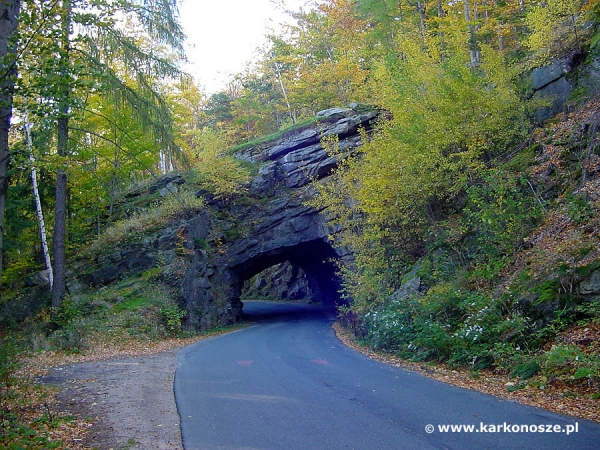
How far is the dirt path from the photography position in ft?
17.6

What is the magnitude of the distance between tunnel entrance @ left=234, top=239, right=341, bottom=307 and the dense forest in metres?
5.18

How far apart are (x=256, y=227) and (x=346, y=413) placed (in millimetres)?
20213

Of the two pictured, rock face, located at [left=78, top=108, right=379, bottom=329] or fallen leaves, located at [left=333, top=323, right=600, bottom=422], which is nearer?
fallen leaves, located at [left=333, top=323, right=600, bottom=422]

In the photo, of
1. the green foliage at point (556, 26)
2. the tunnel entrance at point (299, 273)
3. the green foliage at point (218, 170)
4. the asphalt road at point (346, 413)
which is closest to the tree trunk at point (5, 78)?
the asphalt road at point (346, 413)

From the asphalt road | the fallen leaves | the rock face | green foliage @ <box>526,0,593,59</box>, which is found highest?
green foliage @ <box>526,0,593,59</box>

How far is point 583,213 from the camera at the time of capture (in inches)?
382

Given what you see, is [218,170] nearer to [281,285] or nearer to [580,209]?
[580,209]

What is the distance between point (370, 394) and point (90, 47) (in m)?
7.40

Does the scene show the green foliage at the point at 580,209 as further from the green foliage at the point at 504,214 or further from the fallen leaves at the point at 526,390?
the fallen leaves at the point at 526,390

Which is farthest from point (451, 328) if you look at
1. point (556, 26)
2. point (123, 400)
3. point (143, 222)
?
point (143, 222)

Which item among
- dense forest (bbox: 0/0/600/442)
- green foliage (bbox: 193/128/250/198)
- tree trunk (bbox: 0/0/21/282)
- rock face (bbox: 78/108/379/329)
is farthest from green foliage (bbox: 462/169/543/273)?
green foliage (bbox: 193/128/250/198)

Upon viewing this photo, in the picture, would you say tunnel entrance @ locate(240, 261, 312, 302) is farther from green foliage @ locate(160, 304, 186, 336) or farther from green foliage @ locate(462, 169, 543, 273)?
green foliage @ locate(462, 169, 543, 273)

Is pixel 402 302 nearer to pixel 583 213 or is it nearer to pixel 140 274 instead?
pixel 583 213

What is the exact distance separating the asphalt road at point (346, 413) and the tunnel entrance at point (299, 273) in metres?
11.0
